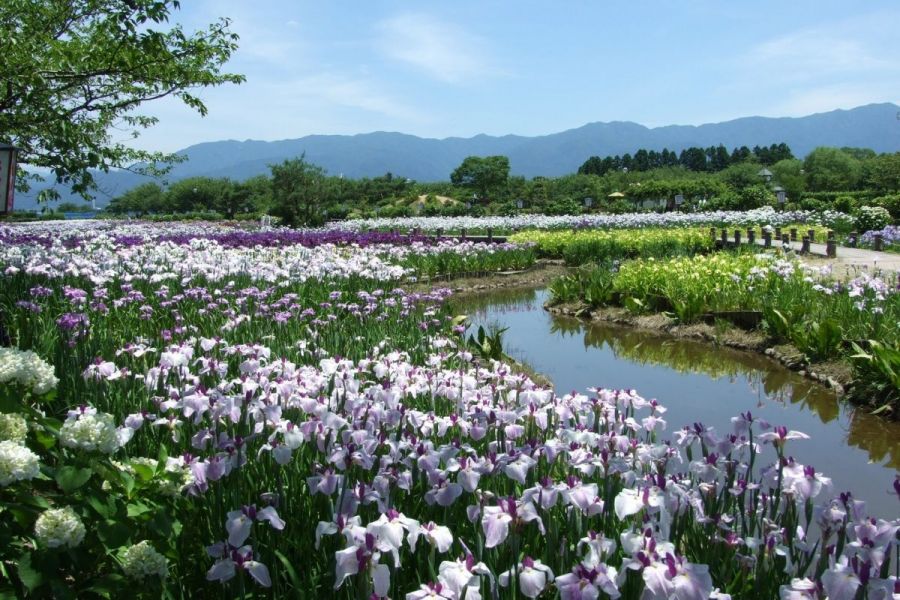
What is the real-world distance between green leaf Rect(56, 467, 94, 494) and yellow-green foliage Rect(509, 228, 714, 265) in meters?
15.4

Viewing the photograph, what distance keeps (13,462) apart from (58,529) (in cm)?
21

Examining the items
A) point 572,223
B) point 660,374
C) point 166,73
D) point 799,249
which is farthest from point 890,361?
point 572,223

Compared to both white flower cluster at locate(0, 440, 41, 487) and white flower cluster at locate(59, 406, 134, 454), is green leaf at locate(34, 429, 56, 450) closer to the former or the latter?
white flower cluster at locate(59, 406, 134, 454)

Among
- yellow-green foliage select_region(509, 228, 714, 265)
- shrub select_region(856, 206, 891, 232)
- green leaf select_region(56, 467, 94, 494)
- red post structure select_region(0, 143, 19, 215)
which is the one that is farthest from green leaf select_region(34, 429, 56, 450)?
shrub select_region(856, 206, 891, 232)

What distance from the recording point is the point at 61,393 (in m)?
4.26

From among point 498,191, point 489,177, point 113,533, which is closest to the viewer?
point 113,533

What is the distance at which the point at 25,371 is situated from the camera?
84.6 inches

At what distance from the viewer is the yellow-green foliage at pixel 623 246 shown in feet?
57.3

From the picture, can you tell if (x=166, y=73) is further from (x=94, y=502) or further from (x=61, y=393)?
(x=94, y=502)

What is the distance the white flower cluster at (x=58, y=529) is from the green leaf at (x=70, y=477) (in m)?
0.06

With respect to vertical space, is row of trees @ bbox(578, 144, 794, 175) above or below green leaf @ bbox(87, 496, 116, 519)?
above

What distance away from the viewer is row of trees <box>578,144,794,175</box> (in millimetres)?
107562

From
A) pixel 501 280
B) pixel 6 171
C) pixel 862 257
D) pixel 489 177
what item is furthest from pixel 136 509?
pixel 489 177

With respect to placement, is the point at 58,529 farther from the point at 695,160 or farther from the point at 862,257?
the point at 695,160
